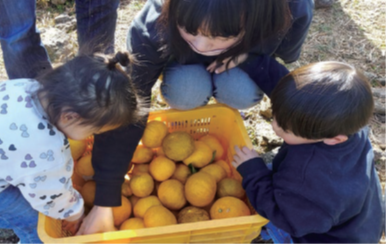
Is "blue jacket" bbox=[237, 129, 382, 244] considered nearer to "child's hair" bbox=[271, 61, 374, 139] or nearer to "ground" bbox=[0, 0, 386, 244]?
"child's hair" bbox=[271, 61, 374, 139]

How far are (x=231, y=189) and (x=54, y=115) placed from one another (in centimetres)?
78

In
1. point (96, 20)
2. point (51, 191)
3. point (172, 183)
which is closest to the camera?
point (51, 191)

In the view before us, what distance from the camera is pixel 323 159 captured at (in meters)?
1.25

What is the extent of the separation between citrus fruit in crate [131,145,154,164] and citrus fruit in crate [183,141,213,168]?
16 cm

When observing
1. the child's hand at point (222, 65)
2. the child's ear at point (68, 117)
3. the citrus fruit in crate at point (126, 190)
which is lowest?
the citrus fruit in crate at point (126, 190)

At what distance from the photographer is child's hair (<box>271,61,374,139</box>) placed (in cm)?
118

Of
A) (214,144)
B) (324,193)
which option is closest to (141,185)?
(214,144)

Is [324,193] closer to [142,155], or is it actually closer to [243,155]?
[243,155]

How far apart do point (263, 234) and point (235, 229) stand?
385mm

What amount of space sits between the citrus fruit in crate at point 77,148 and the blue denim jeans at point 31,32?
0.37 m

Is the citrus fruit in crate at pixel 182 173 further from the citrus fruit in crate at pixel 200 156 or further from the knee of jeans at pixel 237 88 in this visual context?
the knee of jeans at pixel 237 88

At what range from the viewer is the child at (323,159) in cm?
119

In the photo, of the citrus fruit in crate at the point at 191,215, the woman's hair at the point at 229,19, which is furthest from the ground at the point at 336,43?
the woman's hair at the point at 229,19

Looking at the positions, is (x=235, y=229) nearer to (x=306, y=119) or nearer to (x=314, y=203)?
(x=314, y=203)
